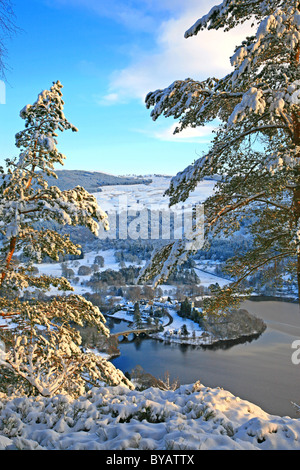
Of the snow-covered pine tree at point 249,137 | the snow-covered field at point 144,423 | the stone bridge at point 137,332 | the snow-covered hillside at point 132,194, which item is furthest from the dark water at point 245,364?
the snow-covered hillside at point 132,194

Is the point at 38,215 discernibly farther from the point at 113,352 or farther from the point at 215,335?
the point at 215,335

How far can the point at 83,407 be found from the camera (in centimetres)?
379

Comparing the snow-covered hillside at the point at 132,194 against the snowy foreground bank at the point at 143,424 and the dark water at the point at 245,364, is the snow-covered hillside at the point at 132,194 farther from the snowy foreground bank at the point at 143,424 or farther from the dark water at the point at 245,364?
the snowy foreground bank at the point at 143,424

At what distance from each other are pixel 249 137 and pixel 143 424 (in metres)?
4.56

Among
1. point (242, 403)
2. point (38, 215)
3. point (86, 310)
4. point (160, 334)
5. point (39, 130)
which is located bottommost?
point (160, 334)

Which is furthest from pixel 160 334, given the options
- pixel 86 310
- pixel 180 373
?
pixel 86 310

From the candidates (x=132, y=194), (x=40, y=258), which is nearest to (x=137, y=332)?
(x=40, y=258)

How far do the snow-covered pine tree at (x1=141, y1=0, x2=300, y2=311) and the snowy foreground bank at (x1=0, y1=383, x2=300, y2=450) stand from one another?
5.65ft

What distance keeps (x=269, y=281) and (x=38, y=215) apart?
4771 millimetres

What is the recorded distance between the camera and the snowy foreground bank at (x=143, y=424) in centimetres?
284

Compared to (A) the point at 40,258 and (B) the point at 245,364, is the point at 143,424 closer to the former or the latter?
(A) the point at 40,258

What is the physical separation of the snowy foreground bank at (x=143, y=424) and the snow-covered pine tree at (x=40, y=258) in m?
1.28

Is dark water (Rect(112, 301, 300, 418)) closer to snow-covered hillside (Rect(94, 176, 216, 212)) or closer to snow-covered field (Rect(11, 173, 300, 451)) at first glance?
snow-covered field (Rect(11, 173, 300, 451))

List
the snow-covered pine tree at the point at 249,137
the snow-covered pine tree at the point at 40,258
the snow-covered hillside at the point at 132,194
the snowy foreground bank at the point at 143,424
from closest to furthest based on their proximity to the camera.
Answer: the snowy foreground bank at the point at 143,424, the snow-covered pine tree at the point at 249,137, the snow-covered pine tree at the point at 40,258, the snow-covered hillside at the point at 132,194
